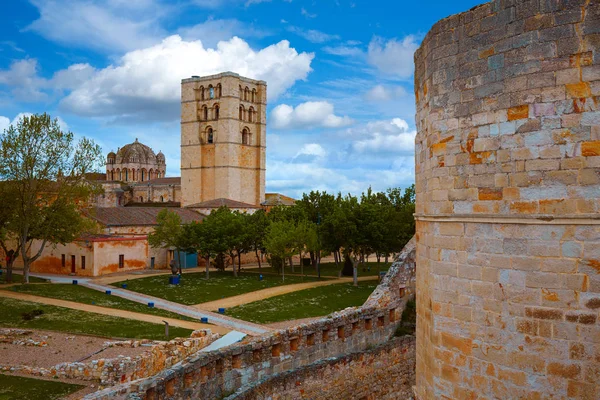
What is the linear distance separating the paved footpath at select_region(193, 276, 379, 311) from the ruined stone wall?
2334 cm

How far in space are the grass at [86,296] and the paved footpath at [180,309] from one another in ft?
2.15

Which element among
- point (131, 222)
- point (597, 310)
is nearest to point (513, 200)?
point (597, 310)

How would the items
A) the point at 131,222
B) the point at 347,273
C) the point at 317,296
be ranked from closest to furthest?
the point at 317,296, the point at 347,273, the point at 131,222

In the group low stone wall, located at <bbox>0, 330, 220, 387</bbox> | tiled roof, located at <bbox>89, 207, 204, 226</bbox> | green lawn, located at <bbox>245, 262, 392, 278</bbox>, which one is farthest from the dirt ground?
tiled roof, located at <bbox>89, 207, 204, 226</bbox>

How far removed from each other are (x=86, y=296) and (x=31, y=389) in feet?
53.6

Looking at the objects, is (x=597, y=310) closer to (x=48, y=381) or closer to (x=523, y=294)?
(x=523, y=294)

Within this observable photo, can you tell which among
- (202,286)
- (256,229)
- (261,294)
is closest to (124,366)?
(261,294)

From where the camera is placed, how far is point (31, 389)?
14.2 meters

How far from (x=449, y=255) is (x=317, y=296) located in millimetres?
25471

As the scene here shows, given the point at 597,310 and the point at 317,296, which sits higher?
the point at 597,310

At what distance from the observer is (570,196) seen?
4.96 m

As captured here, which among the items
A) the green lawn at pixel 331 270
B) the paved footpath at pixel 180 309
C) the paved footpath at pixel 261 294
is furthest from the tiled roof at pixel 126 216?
the paved footpath at pixel 261 294

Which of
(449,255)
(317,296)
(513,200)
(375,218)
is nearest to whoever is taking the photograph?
(513,200)

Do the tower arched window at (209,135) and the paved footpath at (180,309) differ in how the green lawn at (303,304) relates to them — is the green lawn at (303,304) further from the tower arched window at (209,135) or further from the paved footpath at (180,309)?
the tower arched window at (209,135)
